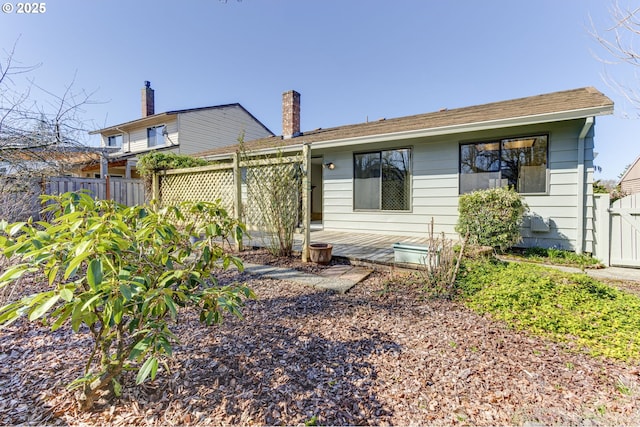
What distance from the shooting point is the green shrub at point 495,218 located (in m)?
5.14

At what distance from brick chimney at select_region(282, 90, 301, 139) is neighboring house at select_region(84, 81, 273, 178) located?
6.71 m

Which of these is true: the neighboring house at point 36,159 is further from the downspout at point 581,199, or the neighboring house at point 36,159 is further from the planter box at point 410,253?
the downspout at point 581,199

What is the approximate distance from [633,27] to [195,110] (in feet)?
53.0

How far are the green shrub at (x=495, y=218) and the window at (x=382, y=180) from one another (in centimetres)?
185

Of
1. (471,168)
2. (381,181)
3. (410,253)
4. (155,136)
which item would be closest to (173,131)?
(155,136)

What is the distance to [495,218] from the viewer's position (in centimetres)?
518

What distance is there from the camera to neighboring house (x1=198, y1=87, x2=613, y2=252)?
5.25 m

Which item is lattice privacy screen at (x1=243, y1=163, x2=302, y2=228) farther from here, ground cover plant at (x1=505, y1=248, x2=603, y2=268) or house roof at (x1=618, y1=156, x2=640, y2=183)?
house roof at (x1=618, y1=156, x2=640, y2=183)

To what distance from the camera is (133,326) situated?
1445mm

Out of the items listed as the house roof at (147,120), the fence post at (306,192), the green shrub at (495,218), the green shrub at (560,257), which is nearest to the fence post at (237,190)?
the fence post at (306,192)

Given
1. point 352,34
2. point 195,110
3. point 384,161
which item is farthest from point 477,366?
point 195,110

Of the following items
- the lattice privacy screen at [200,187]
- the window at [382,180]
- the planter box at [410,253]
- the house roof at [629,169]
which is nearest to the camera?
the planter box at [410,253]

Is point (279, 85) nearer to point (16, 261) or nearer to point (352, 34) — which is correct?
point (352, 34)

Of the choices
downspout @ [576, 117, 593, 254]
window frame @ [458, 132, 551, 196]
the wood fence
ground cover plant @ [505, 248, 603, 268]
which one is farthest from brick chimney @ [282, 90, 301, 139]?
downspout @ [576, 117, 593, 254]
